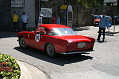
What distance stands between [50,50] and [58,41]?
0.72 meters

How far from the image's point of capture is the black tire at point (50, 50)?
317 inches

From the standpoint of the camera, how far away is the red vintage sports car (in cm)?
764

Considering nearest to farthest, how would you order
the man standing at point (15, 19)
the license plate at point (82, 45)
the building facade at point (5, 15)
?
1. the license plate at point (82, 45)
2. the man standing at point (15, 19)
3. the building facade at point (5, 15)

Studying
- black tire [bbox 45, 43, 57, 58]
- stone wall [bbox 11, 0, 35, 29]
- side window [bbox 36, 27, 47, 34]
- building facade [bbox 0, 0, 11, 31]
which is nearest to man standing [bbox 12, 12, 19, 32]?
building facade [bbox 0, 0, 11, 31]

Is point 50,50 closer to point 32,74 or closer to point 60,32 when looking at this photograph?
point 60,32

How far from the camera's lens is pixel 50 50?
8281 millimetres

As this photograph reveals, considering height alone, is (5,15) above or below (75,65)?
above

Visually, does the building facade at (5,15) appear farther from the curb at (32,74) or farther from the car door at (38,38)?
the curb at (32,74)

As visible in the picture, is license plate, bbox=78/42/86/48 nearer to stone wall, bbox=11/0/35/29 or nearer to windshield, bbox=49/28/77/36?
windshield, bbox=49/28/77/36

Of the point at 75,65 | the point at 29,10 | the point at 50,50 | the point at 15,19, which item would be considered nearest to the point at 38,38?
the point at 50,50

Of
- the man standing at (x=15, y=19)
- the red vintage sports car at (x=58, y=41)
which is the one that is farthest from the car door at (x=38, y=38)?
the man standing at (x=15, y=19)

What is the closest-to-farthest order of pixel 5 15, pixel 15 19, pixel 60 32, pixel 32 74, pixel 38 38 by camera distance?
pixel 32 74 → pixel 60 32 → pixel 38 38 → pixel 15 19 → pixel 5 15

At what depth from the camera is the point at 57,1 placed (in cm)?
2459

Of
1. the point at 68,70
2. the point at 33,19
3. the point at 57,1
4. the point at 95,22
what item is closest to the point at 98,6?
the point at 95,22
